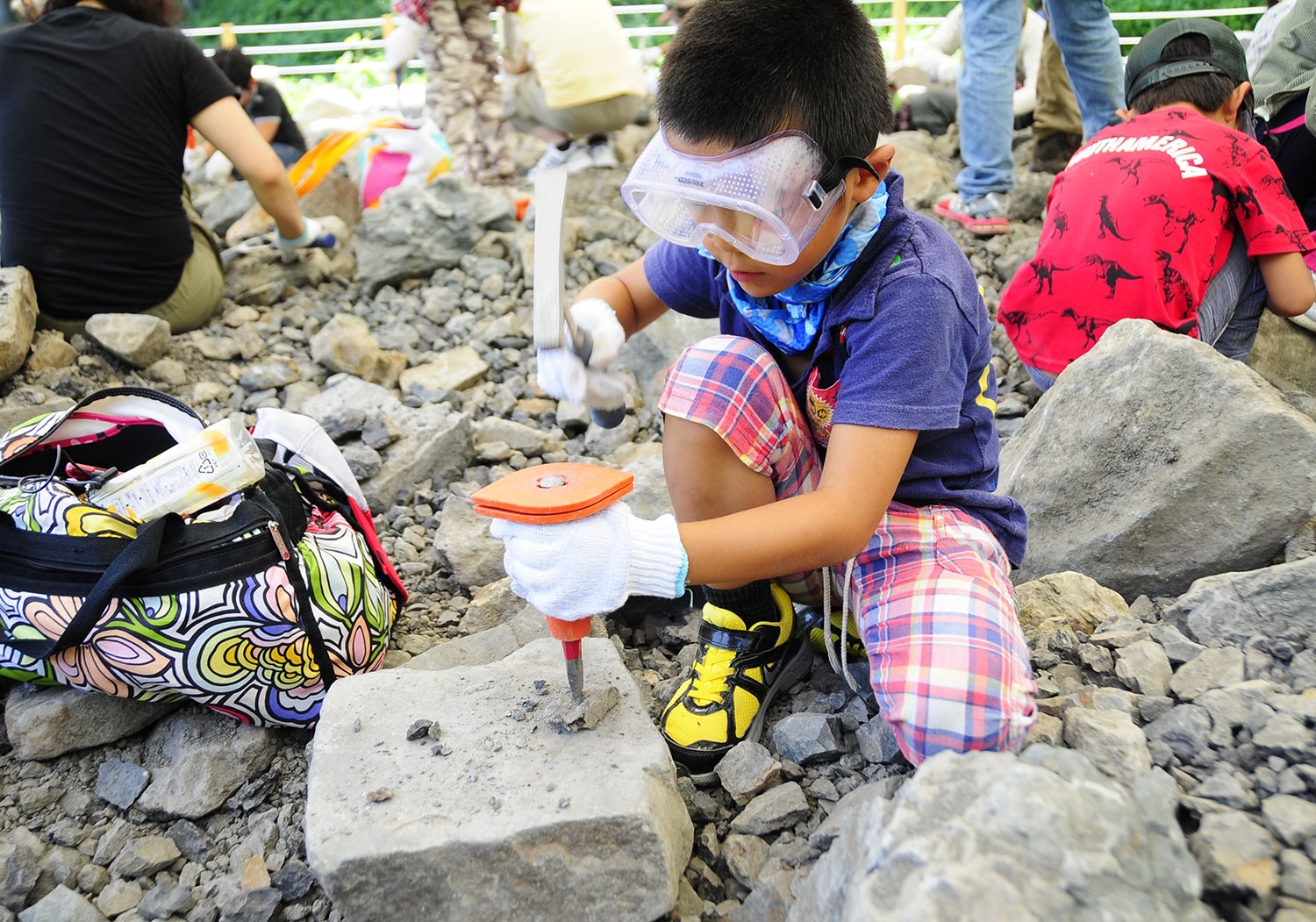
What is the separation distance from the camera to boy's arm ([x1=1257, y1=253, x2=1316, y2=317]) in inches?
103

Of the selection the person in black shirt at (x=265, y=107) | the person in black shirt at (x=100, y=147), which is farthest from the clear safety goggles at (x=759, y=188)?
the person in black shirt at (x=265, y=107)

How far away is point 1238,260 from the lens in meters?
2.68

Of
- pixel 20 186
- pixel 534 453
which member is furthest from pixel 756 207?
pixel 20 186

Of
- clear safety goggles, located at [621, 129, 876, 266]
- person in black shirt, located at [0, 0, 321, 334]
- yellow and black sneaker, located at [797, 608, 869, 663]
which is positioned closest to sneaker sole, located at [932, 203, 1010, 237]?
yellow and black sneaker, located at [797, 608, 869, 663]

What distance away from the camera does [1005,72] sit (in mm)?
3965

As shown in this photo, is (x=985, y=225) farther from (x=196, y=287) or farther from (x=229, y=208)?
(x=229, y=208)

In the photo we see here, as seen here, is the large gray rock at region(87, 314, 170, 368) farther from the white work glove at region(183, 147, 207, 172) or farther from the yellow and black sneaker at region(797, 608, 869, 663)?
the white work glove at region(183, 147, 207, 172)

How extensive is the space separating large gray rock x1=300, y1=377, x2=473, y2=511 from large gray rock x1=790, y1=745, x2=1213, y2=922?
1.91 metres

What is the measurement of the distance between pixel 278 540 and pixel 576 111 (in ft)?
12.7

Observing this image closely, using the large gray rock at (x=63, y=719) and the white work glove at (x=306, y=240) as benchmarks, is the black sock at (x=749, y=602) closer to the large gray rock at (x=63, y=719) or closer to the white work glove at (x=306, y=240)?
the large gray rock at (x=63, y=719)

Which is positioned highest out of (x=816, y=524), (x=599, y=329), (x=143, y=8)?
(x=143, y=8)

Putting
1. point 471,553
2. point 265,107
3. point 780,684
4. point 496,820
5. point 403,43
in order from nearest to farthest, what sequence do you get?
1. point 496,820
2. point 780,684
3. point 471,553
4. point 403,43
5. point 265,107

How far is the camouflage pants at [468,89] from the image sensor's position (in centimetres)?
492

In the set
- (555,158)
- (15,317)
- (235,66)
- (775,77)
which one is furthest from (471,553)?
(235,66)
